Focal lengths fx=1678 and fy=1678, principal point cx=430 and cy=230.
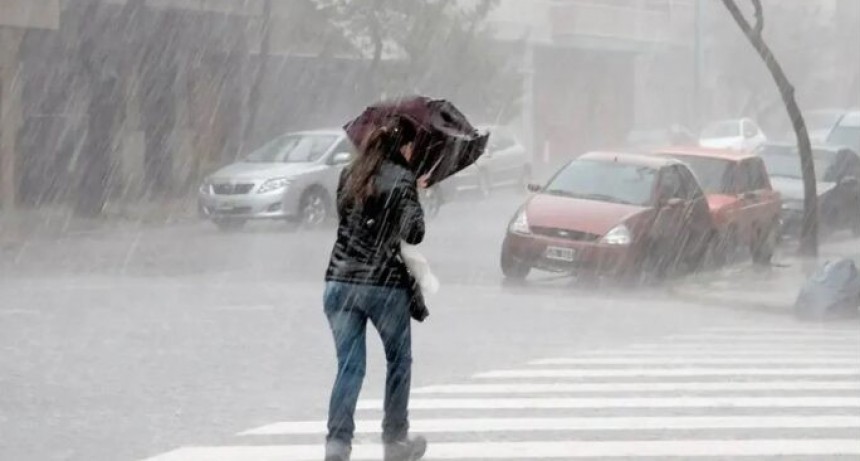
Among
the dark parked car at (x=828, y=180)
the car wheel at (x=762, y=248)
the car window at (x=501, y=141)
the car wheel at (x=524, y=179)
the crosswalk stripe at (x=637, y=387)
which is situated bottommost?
the car wheel at (x=524, y=179)

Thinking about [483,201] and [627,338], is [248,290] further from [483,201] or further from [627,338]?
[483,201]

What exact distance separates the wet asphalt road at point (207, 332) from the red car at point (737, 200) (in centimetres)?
265

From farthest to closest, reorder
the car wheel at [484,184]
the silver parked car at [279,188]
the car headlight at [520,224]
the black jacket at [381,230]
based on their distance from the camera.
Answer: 1. the car wheel at [484,184]
2. the silver parked car at [279,188]
3. the car headlight at [520,224]
4. the black jacket at [381,230]

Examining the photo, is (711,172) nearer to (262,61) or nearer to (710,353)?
(710,353)

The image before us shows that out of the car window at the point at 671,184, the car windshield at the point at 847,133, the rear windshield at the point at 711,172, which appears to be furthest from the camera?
the car windshield at the point at 847,133

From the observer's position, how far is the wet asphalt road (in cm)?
925

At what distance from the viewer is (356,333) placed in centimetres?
756

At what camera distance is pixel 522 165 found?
36688 millimetres

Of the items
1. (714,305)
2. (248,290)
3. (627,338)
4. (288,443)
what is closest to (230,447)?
(288,443)

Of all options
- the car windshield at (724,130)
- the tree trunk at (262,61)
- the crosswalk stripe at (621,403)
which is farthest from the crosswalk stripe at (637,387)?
the car windshield at (724,130)

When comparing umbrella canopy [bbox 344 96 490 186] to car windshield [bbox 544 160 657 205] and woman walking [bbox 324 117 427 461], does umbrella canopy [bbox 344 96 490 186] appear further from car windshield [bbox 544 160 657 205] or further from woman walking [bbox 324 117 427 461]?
car windshield [bbox 544 160 657 205]

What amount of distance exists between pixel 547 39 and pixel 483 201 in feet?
55.1

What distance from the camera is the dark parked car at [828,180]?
2609cm

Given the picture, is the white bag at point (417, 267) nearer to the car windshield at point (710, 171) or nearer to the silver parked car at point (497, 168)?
the car windshield at point (710, 171)
